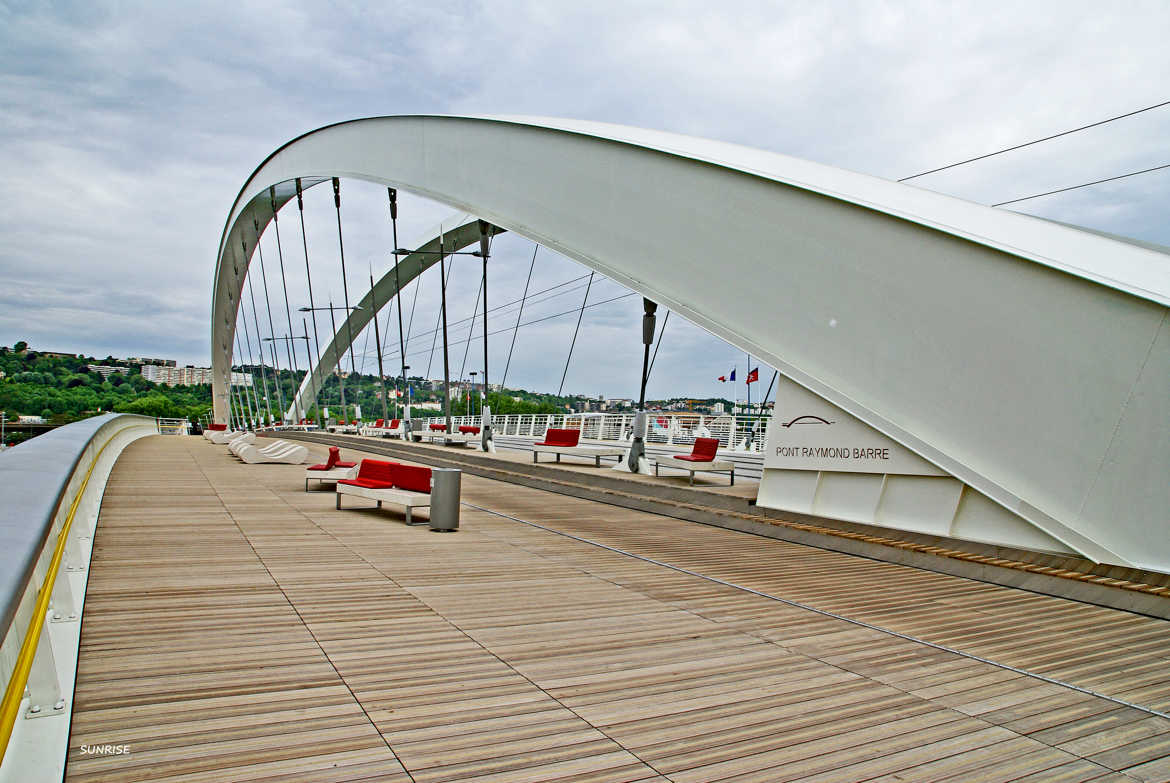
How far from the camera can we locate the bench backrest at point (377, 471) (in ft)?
31.6

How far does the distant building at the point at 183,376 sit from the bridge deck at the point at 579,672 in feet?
141

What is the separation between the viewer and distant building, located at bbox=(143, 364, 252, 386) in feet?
153

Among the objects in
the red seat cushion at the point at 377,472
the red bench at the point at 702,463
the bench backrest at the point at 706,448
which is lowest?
the red seat cushion at the point at 377,472

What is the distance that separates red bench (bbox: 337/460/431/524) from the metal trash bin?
432 millimetres

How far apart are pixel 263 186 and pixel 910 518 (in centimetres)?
2740

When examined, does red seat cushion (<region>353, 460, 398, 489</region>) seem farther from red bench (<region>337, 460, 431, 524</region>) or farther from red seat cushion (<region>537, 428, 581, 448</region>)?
red seat cushion (<region>537, 428, 581, 448</region>)

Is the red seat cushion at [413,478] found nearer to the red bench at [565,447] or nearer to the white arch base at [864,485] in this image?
the white arch base at [864,485]

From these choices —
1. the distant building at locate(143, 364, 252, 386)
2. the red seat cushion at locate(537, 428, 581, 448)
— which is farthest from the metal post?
the distant building at locate(143, 364, 252, 386)

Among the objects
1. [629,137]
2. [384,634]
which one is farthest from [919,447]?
[629,137]

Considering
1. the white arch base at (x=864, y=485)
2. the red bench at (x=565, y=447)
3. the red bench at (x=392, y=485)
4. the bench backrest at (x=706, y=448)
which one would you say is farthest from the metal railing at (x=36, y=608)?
the red bench at (x=565, y=447)

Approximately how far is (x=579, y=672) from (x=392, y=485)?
613cm

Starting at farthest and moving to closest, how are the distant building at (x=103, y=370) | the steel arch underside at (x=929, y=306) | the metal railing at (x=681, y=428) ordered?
the distant building at (x=103, y=370), the metal railing at (x=681, y=428), the steel arch underside at (x=929, y=306)

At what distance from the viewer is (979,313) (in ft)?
21.5

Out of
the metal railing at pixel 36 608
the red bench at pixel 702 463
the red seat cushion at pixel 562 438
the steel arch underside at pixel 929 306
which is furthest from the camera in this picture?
the red seat cushion at pixel 562 438
